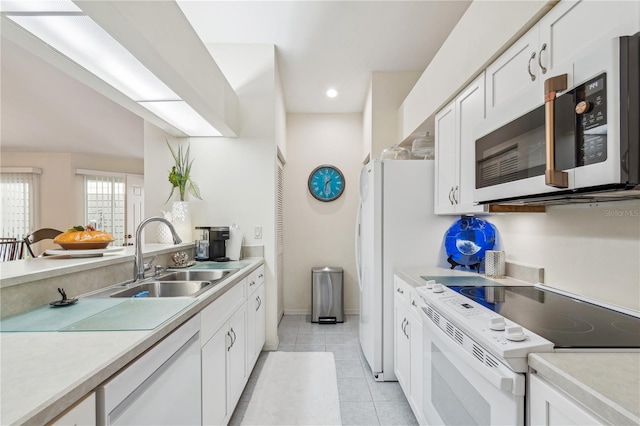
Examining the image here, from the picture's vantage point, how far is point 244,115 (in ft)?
10.2

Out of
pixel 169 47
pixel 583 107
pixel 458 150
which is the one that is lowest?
pixel 583 107

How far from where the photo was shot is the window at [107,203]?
6.16 m

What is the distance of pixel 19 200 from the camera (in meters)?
5.76

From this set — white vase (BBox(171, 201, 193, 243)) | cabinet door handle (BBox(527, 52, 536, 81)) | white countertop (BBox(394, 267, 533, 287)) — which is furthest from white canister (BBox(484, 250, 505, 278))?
white vase (BBox(171, 201, 193, 243))

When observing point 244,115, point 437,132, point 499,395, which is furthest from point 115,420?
point 244,115

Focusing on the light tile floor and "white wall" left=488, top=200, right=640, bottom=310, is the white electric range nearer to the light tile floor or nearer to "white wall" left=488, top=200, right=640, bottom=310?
"white wall" left=488, top=200, right=640, bottom=310

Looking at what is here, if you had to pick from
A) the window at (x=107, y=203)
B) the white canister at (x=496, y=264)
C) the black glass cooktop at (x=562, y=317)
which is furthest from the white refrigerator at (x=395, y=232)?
the window at (x=107, y=203)

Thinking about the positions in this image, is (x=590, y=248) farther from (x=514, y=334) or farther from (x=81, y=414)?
(x=81, y=414)

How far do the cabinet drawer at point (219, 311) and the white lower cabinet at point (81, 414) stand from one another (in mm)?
696

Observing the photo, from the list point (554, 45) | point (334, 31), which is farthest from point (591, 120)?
point (334, 31)

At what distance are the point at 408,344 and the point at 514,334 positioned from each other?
46.5 inches

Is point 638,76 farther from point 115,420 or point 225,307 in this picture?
point 225,307

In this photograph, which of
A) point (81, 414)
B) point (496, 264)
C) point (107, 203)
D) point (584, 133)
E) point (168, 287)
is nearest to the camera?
point (81, 414)

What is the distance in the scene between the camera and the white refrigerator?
251 centimetres
